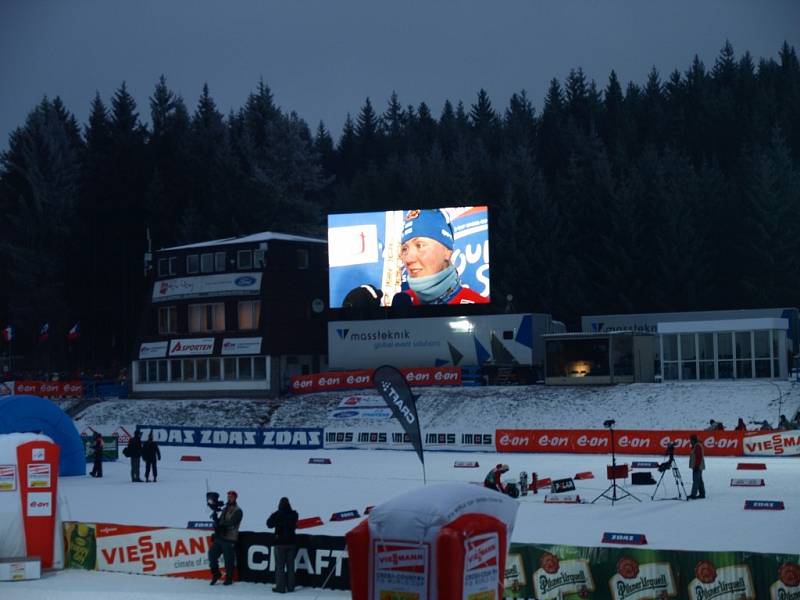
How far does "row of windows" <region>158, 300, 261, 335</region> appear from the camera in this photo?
65.5m

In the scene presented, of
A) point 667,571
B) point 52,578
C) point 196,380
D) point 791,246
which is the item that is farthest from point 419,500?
point 791,246

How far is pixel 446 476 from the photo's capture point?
34531mm

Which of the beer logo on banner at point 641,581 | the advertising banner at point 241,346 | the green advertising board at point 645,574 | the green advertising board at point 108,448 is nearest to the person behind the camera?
the green advertising board at point 645,574

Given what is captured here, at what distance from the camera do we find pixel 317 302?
67938 mm

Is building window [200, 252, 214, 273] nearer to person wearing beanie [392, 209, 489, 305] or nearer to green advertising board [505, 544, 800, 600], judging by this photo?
person wearing beanie [392, 209, 489, 305]

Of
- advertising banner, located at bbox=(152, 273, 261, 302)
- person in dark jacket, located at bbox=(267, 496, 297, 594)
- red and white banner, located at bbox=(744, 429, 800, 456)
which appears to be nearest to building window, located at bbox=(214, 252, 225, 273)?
advertising banner, located at bbox=(152, 273, 261, 302)

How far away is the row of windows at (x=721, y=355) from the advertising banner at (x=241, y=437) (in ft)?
57.1

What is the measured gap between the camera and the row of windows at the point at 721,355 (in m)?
51.3

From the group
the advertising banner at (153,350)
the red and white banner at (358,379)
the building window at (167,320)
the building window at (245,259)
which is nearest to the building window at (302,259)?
the building window at (245,259)

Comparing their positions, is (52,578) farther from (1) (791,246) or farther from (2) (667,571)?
(1) (791,246)

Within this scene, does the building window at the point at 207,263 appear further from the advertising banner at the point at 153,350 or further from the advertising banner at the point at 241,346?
the advertising banner at the point at 153,350

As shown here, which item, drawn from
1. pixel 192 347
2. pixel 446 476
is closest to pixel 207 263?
pixel 192 347

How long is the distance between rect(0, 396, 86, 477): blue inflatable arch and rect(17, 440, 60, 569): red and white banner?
16.0 metres

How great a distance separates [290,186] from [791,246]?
150 feet
